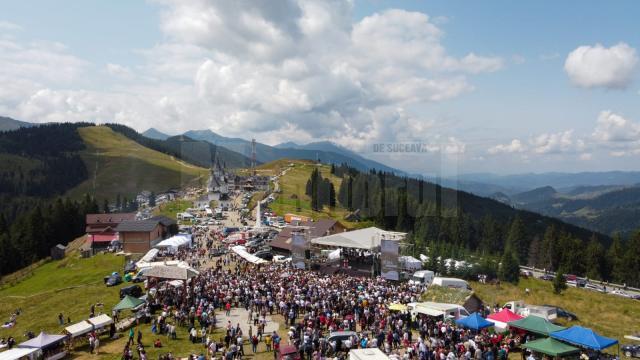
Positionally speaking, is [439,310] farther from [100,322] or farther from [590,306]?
[590,306]

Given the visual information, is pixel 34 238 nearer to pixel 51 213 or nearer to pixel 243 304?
pixel 51 213

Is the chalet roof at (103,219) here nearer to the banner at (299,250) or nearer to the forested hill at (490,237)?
the banner at (299,250)

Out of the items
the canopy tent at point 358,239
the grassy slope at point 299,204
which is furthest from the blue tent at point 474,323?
the grassy slope at point 299,204

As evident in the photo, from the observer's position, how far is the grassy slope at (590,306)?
39141 mm

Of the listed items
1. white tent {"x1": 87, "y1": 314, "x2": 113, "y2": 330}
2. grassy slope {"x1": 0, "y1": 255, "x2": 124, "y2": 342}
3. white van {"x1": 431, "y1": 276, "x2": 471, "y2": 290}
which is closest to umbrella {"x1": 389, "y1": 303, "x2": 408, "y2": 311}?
white van {"x1": 431, "y1": 276, "x2": 471, "y2": 290}

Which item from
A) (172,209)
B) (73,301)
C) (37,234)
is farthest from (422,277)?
(172,209)

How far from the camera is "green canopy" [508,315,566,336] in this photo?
25.7 meters

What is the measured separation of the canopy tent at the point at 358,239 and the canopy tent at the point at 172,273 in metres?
15.5

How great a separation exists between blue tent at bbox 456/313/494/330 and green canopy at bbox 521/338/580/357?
3.00 m

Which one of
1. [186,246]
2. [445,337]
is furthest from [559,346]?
[186,246]

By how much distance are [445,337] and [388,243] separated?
58.3 ft

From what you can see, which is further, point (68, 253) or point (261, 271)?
point (68, 253)

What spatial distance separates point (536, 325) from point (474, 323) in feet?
11.4

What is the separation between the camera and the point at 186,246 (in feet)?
202
